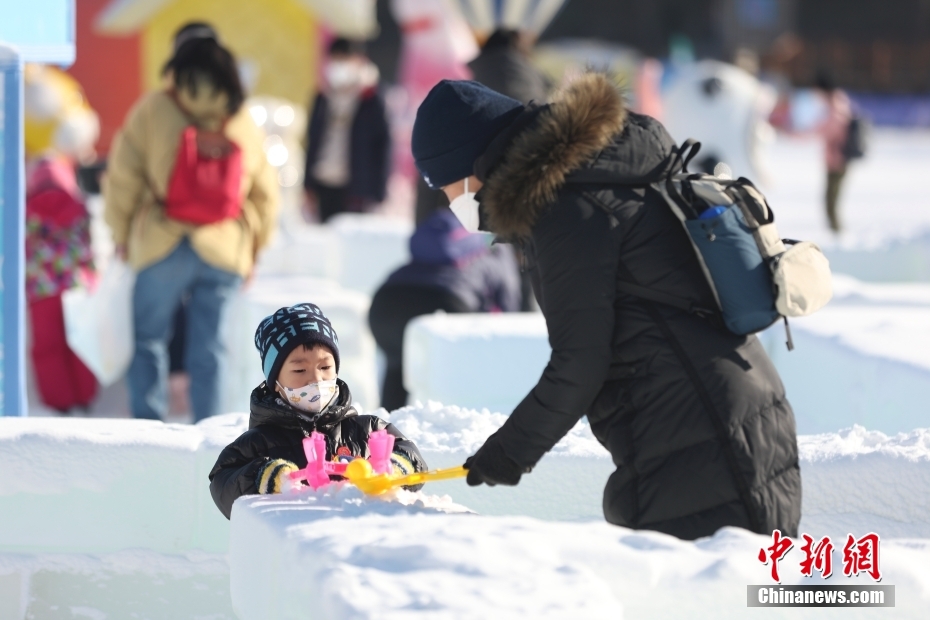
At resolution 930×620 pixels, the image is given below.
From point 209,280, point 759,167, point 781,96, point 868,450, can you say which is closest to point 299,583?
point 868,450

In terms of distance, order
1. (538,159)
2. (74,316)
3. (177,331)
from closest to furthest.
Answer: (538,159)
(74,316)
(177,331)

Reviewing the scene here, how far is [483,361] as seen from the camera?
482cm

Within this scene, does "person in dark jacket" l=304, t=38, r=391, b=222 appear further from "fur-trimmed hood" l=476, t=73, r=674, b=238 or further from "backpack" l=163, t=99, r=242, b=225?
"fur-trimmed hood" l=476, t=73, r=674, b=238

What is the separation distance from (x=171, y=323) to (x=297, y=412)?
242 cm

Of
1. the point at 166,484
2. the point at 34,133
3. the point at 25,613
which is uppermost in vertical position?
the point at 34,133

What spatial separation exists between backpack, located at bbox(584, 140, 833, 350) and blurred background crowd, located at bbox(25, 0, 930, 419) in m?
0.32

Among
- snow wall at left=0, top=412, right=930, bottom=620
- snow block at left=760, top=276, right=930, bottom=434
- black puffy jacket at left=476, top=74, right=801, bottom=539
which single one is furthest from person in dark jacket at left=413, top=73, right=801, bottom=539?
snow block at left=760, top=276, right=930, bottom=434

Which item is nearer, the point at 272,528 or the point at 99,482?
the point at 272,528

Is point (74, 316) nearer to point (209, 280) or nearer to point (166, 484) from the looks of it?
point (209, 280)

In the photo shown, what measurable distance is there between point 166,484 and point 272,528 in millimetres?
925

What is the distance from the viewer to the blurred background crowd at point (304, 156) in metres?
5.25

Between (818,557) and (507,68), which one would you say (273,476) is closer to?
(818,557)

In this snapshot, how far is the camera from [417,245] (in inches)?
208

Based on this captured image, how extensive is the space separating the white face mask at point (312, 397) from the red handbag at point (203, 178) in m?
2.21
